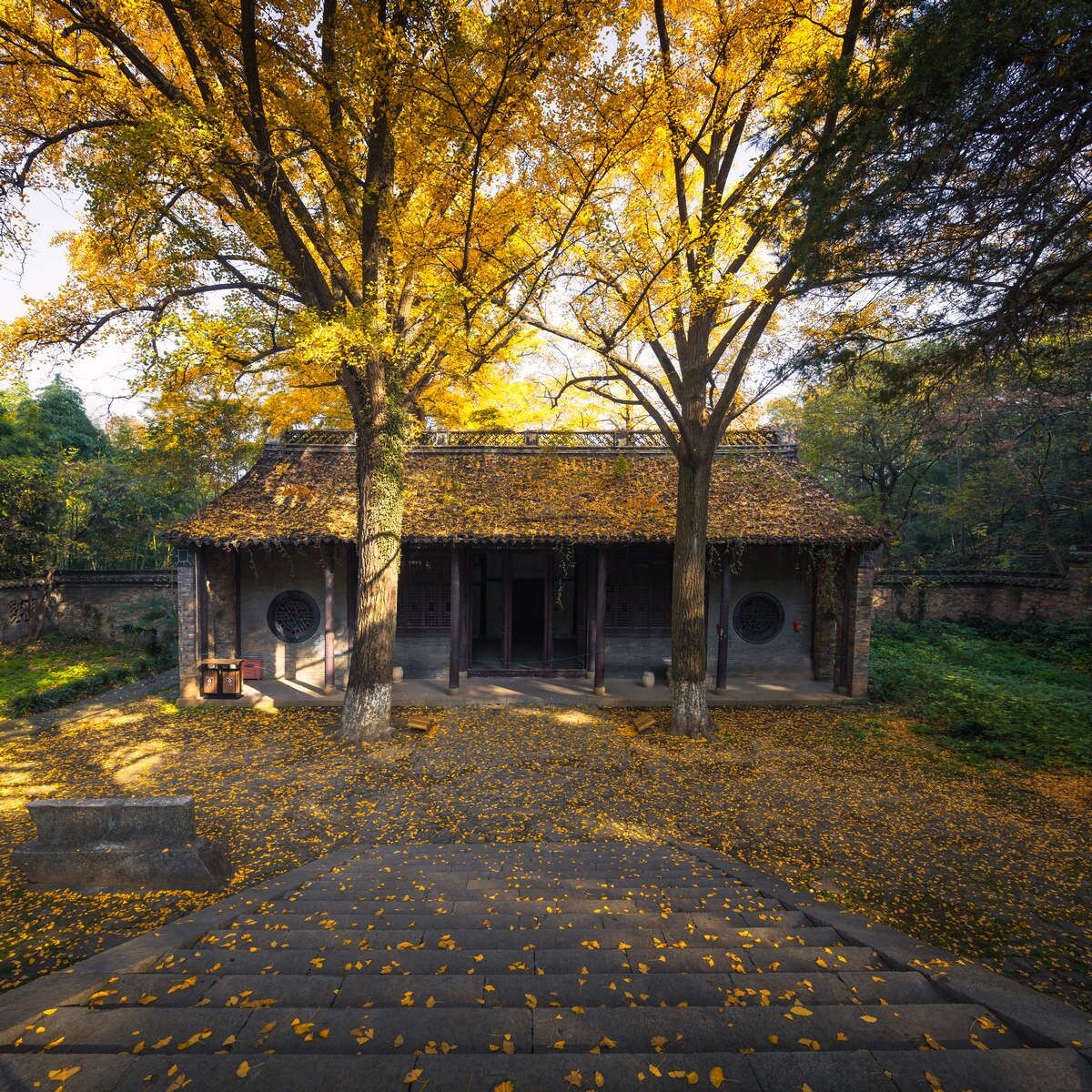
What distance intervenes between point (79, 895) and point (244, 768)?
294 centimetres

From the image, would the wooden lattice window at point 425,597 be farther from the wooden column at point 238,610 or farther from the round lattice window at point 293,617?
the wooden column at point 238,610

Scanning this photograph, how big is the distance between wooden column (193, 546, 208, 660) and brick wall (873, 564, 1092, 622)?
19.3m

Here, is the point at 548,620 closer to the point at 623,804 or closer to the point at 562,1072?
the point at 623,804

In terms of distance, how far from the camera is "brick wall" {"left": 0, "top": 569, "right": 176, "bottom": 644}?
14.8m

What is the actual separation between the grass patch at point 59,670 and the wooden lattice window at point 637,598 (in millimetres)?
11615

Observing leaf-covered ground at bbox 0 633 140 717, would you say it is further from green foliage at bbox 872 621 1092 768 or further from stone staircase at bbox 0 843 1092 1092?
green foliage at bbox 872 621 1092 768

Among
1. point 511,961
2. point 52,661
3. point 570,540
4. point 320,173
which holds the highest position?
point 320,173

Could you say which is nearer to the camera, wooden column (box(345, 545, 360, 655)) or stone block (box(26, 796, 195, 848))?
stone block (box(26, 796, 195, 848))

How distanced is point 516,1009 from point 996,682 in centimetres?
1357

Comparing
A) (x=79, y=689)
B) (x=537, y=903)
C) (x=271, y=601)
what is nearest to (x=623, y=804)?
(x=537, y=903)

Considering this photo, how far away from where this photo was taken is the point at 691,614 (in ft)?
28.6

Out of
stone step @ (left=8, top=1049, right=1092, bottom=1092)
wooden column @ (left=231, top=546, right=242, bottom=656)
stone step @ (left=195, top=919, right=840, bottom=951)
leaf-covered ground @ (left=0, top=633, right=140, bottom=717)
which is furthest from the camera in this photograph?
wooden column @ (left=231, top=546, right=242, bottom=656)

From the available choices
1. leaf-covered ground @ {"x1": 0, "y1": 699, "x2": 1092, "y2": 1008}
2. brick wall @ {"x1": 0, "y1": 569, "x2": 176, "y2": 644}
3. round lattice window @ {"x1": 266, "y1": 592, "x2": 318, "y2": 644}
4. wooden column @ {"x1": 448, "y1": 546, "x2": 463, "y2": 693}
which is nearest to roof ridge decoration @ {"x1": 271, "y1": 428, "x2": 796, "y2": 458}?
wooden column @ {"x1": 448, "y1": 546, "x2": 463, "y2": 693}

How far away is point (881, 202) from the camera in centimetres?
490
